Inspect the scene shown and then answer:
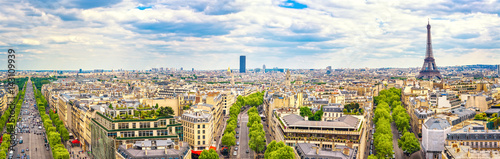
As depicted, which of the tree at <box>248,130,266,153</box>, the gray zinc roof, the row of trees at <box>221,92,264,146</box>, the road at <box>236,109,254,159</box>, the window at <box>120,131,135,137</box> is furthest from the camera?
the road at <box>236,109,254,159</box>

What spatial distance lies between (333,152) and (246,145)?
114 feet

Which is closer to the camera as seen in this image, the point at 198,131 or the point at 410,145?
the point at 410,145

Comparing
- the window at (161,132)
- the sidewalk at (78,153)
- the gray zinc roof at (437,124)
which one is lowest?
the sidewalk at (78,153)

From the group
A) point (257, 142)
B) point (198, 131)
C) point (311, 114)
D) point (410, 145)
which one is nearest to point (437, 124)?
point (410, 145)

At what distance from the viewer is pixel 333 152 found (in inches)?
2160

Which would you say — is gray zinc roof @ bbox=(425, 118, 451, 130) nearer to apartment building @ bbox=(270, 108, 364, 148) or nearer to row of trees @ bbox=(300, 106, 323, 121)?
apartment building @ bbox=(270, 108, 364, 148)

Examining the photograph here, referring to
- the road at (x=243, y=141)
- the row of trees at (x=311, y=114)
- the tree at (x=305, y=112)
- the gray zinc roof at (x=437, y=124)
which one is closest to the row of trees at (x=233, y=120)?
the road at (x=243, y=141)

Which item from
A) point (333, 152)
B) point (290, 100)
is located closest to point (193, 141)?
point (333, 152)

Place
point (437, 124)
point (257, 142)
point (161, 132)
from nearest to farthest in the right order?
point (161, 132)
point (437, 124)
point (257, 142)

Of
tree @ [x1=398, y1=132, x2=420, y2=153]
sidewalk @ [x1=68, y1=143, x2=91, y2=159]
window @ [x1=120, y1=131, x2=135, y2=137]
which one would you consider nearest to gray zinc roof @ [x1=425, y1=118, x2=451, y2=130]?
tree @ [x1=398, y1=132, x2=420, y2=153]

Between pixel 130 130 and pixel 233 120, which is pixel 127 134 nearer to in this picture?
pixel 130 130

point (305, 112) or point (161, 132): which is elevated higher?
point (305, 112)

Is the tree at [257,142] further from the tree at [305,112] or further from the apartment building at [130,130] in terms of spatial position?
the tree at [305,112]

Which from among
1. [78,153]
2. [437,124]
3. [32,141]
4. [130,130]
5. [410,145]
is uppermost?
[437,124]
